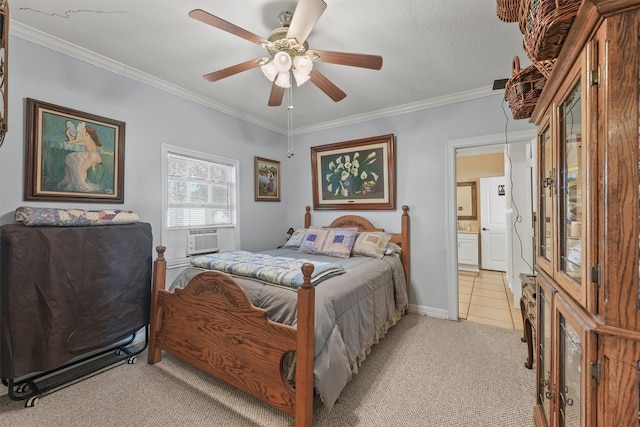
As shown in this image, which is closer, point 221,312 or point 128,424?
point 128,424

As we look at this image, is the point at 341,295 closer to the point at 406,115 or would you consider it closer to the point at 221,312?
the point at 221,312

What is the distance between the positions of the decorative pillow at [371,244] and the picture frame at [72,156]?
2372 mm

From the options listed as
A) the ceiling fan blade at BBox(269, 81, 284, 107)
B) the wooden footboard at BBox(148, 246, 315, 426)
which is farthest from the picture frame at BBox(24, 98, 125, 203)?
the ceiling fan blade at BBox(269, 81, 284, 107)

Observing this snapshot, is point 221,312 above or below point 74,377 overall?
above

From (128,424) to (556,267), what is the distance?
2328 mm

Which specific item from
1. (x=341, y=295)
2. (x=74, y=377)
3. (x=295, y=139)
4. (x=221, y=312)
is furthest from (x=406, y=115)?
(x=74, y=377)

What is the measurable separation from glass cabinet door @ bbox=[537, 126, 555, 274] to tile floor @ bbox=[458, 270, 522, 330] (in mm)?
2067

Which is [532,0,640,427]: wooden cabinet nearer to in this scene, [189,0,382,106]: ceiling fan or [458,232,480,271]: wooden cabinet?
[189,0,382,106]: ceiling fan

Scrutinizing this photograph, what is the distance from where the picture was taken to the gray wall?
197cm

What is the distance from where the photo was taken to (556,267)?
108 centimetres

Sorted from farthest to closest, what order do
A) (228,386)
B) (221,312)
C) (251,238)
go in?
(251,238) < (228,386) < (221,312)

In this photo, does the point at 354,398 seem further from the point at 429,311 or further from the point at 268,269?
the point at 429,311

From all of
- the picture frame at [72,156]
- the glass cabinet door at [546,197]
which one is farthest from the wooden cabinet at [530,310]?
the picture frame at [72,156]

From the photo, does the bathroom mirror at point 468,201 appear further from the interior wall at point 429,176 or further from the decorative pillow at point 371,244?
the decorative pillow at point 371,244
